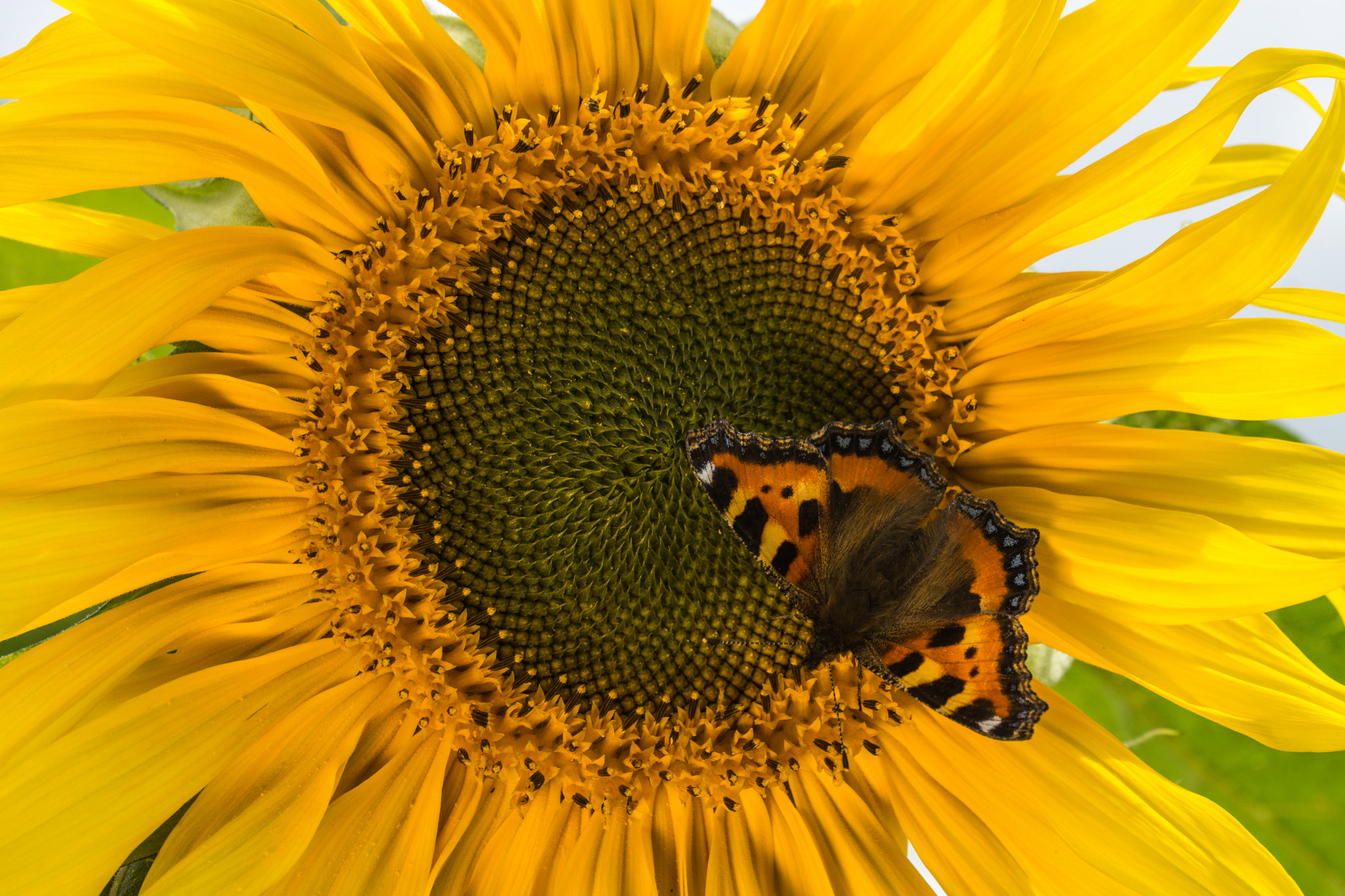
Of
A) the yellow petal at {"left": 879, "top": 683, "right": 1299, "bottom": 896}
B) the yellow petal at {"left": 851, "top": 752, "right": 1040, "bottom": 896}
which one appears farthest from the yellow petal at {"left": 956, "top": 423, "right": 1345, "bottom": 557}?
the yellow petal at {"left": 851, "top": 752, "right": 1040, "bottom": 896}

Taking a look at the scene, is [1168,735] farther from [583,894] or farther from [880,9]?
[880,9]

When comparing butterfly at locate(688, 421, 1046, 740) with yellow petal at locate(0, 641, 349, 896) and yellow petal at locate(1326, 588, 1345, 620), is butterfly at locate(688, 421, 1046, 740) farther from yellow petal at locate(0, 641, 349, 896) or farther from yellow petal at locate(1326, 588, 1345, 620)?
yellow petal at locate(0, 641, 349, 896)

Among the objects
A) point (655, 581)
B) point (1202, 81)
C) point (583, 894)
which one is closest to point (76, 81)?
point (655, 581)

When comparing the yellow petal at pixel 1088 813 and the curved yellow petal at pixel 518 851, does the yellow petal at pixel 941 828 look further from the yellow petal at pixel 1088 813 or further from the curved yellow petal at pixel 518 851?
the curved yellow petal at pixel 518 851

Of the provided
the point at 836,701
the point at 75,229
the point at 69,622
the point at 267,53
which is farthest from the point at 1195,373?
the point at 69,622

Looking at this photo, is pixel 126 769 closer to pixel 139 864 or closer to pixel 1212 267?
pixel 139 864
